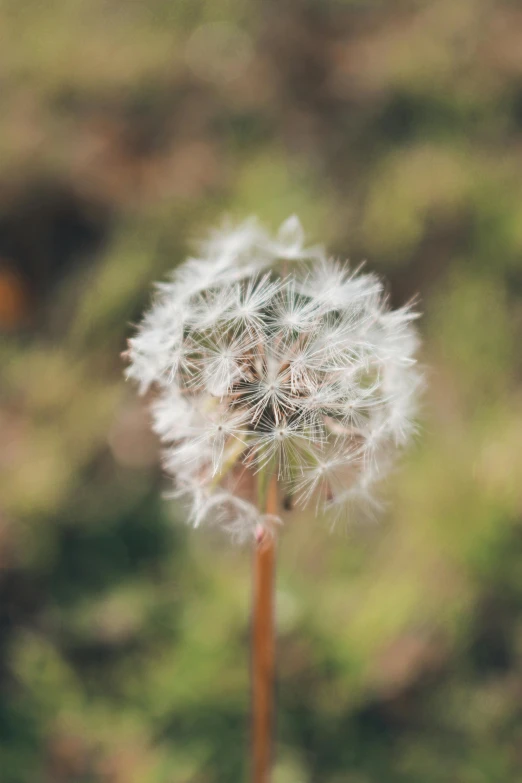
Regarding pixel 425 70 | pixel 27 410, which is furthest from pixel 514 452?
pixel 425 70

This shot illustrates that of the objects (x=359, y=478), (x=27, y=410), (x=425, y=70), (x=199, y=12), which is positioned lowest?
(x=359, y=478)

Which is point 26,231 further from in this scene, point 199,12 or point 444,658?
point 444,658

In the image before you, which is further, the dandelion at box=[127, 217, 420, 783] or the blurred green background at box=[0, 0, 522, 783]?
the blurred green background at box=[0, 0, 522, 783]

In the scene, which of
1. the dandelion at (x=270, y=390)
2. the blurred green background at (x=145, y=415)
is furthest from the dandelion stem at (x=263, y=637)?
the blurred green background at (x=145, y=415)

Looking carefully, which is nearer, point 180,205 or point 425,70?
point 180,205

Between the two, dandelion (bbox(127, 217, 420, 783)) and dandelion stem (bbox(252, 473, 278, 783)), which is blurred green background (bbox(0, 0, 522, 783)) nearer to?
dandelion stem (bbox(252, 473, 278, 783))

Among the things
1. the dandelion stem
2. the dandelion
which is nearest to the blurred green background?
the dandelion stem

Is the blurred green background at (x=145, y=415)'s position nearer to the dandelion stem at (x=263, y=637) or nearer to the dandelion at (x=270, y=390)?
the dandelion stem at (x=263, y=637)

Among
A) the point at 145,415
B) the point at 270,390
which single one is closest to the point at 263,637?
the point at 270,390
